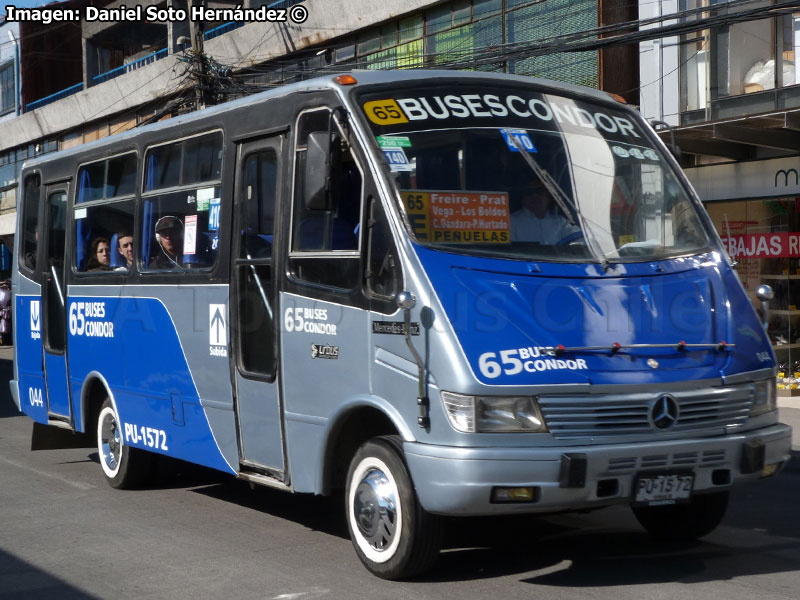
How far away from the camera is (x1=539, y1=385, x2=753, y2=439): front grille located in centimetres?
546

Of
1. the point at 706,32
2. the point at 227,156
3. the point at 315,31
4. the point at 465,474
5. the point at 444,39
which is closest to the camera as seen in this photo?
the point at 465,474

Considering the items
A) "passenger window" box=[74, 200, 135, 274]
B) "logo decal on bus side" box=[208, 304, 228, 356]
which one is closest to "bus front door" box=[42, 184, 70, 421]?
"passenger window" box=[74, 200, 135, 274]

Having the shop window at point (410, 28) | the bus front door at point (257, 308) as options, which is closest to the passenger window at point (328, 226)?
the bus front door at point (257, 308)

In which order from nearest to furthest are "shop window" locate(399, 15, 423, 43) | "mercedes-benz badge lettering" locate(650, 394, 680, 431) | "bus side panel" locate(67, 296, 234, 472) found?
"mercedes-benz badge lettering" locate(650, 394, 680, 431) < "bus side panel" locate(67, 296, 234, 472) < "shop window" locate(399, 15, 423, 43)

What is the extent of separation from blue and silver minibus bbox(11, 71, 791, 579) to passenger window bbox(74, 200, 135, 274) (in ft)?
3.37

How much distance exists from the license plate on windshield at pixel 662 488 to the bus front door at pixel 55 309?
238 inches

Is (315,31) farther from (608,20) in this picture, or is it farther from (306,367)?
(306,367)

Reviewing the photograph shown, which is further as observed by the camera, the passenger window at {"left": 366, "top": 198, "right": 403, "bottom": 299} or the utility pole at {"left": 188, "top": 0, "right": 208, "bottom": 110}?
the utility pole at {"left": 188, "top": 0, "right": 208, "bottom": 110}

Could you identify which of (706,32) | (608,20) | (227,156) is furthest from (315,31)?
(227,156)

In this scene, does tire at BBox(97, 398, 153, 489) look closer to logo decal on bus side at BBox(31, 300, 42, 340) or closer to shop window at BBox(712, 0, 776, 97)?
logo decal on bus side at BBox(31, 300, 42, 340)

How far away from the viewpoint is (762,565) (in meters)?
6.26

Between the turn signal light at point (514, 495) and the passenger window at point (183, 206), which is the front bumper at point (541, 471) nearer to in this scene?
the turn signal light at point (514, 495)

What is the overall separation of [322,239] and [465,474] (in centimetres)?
182

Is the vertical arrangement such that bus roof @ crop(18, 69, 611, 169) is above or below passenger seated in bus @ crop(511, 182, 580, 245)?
above
